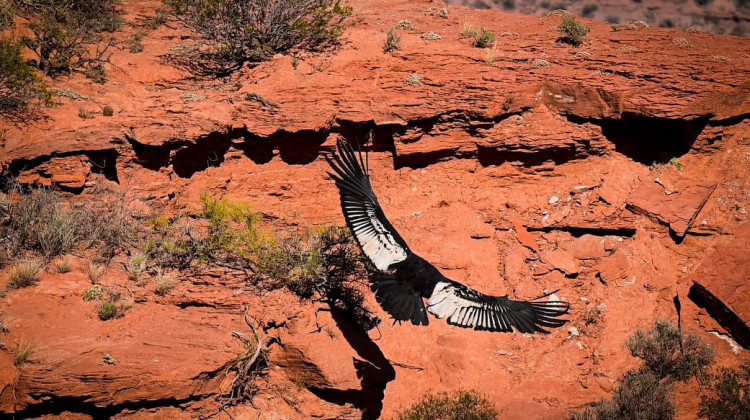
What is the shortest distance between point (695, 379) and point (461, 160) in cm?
485

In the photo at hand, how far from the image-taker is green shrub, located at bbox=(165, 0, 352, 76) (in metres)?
11.6

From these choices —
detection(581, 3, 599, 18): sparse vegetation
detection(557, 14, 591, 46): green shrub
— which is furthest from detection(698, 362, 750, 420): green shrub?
detection(581, 3, 599, 18): sparse vegetation

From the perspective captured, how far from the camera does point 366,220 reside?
677cm

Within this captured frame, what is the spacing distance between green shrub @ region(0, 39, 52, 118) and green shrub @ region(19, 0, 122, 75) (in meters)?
1.04

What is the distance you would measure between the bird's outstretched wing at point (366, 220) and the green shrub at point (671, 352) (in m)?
3.99

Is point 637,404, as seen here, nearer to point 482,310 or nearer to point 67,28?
point 482,310

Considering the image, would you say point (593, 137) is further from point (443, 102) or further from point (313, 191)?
point (313, 191)

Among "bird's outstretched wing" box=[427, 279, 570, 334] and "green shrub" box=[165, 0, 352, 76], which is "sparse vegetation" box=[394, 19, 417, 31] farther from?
"bird's outstretched wing" box=[427, 279, 570, 334]

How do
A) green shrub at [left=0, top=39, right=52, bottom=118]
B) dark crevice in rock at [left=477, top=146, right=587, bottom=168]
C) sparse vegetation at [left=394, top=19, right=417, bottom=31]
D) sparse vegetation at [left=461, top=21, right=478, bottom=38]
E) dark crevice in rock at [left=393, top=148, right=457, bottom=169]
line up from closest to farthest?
green shrub at [left=0, top=39, right=52, bottom=118], dark crevice in rock at [left=477, top=146, right=587, bottom=168], dark crevice in rock at [left=393, top=148, right=457, bottom=169], sparse vegetation at [left=461, top=21, right=478, bottom=38], sparse vegetation at [left=394, top=19, right=417, bottom=31]

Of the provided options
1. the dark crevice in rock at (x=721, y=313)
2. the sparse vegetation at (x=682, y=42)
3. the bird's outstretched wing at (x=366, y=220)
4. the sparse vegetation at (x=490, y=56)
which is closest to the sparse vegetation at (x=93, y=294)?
the bird's outstretched wing at (x=366, y=220)

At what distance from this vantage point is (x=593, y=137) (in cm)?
927

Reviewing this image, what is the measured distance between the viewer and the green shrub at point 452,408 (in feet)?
23.2

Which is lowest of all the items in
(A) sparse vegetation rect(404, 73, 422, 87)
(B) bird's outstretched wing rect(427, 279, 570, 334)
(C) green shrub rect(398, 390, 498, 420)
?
(C) green shrub rect(398, 390, 498, 420)

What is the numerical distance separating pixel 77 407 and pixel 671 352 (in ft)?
25.3
